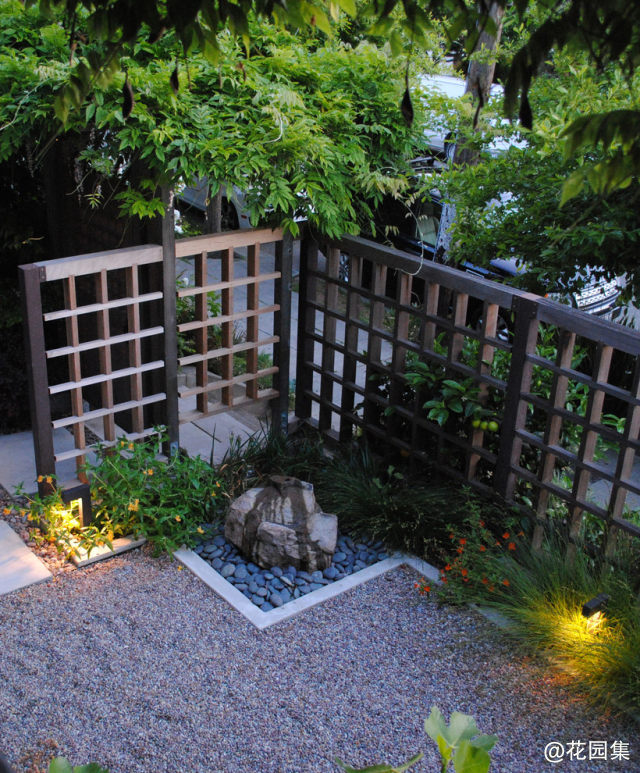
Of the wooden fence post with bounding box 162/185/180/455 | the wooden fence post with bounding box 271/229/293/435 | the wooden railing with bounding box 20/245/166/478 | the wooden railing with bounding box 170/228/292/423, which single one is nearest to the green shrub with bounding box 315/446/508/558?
the wooden fence post with bounding box 271/229/293/435

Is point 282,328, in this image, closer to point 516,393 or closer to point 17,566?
point 516,393

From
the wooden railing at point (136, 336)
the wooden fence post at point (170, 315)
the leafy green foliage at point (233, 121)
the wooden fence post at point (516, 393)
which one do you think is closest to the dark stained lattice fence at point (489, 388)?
the wooden fence post at point (516, 393)

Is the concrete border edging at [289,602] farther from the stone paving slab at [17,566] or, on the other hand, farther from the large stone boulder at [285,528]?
the stone paving slab at [17,566]

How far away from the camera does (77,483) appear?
477 cm

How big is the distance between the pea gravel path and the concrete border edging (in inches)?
1.9

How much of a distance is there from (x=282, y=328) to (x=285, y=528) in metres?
1.56

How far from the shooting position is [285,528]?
4.41 m

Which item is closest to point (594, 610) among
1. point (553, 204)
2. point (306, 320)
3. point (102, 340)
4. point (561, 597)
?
point (561, 597)

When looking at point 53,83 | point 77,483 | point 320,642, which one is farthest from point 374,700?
point 53,83

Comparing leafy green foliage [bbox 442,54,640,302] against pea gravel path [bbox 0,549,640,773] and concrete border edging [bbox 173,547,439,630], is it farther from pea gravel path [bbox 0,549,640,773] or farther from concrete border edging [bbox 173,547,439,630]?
pea gravel path [bbox 0,549,640,773]

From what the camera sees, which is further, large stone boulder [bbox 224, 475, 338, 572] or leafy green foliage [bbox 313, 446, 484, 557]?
leafy green foliage [bbox 313, 446, 484, 557]

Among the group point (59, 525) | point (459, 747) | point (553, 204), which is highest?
point (553, 204)

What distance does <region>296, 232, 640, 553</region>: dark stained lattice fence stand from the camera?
404cm

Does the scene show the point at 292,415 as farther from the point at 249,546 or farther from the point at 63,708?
the point at 63,708
